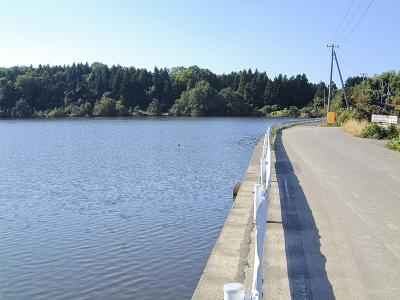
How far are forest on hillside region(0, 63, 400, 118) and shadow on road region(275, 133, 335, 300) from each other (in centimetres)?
12289

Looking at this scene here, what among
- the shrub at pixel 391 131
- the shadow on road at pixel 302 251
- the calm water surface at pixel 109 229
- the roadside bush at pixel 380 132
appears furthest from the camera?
the roadside bush at pixel 380 132

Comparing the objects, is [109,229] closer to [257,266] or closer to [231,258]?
[231,258]

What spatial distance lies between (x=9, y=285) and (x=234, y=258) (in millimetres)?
4050

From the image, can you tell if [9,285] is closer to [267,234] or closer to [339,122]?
[267,234]

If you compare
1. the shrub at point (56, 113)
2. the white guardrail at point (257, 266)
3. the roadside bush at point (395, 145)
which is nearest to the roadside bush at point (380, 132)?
the roadside bush at point (395, 145)

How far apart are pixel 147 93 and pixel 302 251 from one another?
152526 mm

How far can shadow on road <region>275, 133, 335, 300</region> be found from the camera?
590cm

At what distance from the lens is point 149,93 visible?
156 metres

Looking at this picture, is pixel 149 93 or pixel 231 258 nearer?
pixel 231 258

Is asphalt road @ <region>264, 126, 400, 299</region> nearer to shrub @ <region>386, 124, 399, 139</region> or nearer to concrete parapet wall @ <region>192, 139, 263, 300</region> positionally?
concrete parapet wall @ <region>192, 139, 263, 300</region>

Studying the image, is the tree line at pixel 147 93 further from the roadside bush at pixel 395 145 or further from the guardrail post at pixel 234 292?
the guardrail post at pixel 234 292

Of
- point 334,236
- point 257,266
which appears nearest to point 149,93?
point 334,236

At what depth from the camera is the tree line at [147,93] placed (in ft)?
468

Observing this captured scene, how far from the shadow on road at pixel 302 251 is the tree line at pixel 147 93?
126 m
